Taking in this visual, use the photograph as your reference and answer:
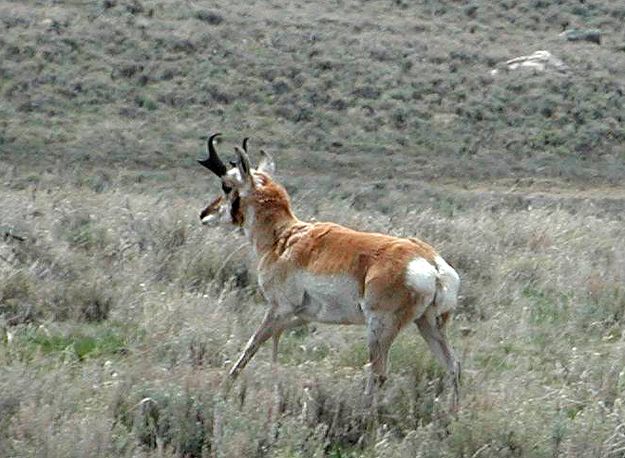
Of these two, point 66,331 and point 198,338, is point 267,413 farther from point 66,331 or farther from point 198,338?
point 66,331

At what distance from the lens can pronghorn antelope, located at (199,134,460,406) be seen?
7.36m

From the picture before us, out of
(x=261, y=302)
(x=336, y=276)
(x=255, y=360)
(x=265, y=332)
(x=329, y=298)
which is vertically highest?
(x=336, y=276)

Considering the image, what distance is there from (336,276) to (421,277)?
0.59 m

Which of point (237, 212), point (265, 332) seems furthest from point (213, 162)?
point (265, 332)

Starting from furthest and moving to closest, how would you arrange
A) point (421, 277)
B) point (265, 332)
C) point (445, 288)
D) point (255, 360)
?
point (255, 360)
point (265, 332)
point (445, 288)
point (421, 277)

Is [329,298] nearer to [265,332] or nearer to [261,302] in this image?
[265,332]

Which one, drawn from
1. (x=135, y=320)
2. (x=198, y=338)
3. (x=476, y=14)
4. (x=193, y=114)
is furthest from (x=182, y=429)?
(x=476, y=14)

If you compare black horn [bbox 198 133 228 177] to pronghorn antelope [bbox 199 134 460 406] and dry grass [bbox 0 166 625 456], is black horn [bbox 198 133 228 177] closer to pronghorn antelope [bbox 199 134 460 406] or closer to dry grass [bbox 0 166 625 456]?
pronghorn antelope [bbox 199 134 460 406]

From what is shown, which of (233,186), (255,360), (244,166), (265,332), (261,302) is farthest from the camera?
(261,302)

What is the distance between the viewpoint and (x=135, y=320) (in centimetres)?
898

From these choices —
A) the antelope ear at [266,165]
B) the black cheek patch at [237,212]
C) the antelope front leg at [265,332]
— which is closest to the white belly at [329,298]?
the antelope front leg at [265,332]

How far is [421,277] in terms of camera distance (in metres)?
7.31

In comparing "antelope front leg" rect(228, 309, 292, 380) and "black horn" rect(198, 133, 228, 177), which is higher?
"black horn" rect(198, 133, 228, 177)

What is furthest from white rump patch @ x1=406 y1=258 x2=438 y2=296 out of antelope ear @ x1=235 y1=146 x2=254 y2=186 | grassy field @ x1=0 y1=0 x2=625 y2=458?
antelope ear @ x1=235 y1=146 x2=254 y2=186
